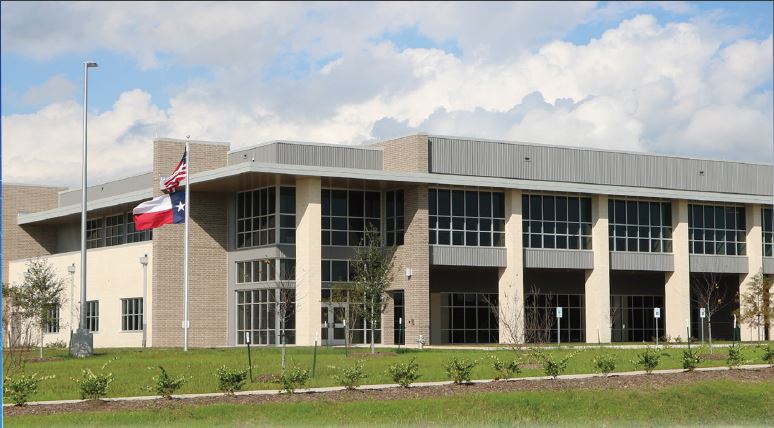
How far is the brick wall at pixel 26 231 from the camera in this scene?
246 feet

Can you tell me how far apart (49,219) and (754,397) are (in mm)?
53392

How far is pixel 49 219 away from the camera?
71.9 m

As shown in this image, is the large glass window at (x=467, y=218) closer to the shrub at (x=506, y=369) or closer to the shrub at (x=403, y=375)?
the shrub at (x=506, y=369)

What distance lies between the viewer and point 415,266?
54844mm

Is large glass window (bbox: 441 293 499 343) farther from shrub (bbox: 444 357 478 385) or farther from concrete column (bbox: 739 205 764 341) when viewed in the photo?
shrub (bbox: 444 357 478 385)

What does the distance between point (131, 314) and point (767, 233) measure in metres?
34.9

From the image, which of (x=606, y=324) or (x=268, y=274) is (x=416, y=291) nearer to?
(x=268, y=274)

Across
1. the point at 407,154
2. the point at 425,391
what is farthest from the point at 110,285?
the point at 425,391

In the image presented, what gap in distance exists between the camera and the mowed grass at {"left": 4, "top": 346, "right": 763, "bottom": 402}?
28594 mm

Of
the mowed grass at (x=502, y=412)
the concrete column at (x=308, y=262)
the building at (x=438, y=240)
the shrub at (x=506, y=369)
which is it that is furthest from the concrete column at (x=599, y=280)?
the mowed grass at (x=502, y=412)

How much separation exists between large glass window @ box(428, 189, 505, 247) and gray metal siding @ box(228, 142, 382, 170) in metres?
3.40

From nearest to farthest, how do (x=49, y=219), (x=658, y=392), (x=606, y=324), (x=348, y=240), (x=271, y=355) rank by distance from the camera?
(x=658, y=392), (x=271, y=355), (x=348, y=240), (x=606, y=324), (x=49, y=219)

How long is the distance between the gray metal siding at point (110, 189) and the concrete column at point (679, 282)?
27.2 meters

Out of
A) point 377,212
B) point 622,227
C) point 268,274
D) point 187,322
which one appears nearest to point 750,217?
point 622,227
